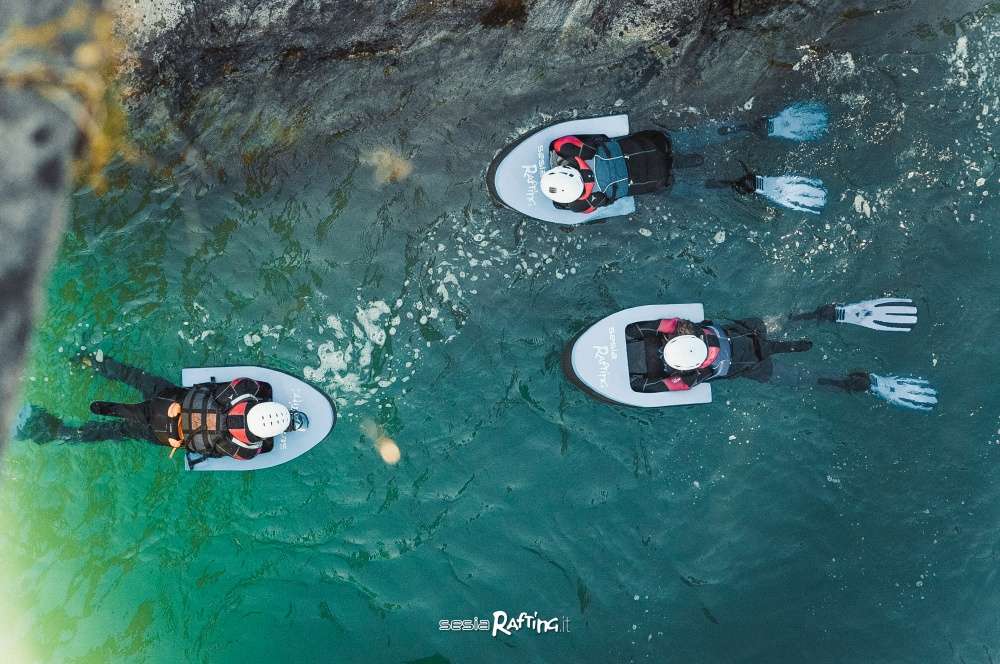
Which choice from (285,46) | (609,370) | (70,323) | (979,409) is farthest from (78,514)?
(979,409)

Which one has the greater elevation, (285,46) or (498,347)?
(285,46)

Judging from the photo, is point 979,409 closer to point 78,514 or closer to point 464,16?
point 464,16

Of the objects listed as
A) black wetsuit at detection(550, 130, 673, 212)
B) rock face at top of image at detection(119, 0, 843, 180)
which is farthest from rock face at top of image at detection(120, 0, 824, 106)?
black wetsuit at detection(550, 130, 673, 212)

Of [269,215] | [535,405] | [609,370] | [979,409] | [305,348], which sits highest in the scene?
[269,215]

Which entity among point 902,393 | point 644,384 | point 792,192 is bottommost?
point 902,393

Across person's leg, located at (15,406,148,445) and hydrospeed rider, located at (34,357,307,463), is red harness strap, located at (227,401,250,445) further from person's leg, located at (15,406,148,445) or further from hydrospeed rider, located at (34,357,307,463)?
person's leg, located at (15,406,148,445)

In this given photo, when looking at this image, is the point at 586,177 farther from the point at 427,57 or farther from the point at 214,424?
the point at 214,424

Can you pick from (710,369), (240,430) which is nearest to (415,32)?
(240,430)
